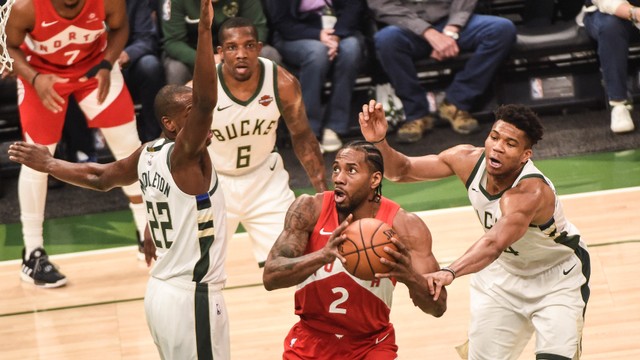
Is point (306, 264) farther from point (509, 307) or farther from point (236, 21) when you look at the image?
point (236, 21)

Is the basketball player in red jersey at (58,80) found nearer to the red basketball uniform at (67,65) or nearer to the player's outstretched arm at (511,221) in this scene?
the red basketball uniform at (67,65)

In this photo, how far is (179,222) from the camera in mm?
5199

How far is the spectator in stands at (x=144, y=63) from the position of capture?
9398 mm

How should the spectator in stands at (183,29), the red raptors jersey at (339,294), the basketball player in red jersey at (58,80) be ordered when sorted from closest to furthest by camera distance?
the red raptors jersey at (339,294) → the basketball player in red jersey at (58,80) → the spectator in stands at (183,29)

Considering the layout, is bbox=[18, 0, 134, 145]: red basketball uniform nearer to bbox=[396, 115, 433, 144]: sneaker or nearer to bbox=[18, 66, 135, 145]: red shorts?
bbox=[18, 66, 135, 145]: red shorts

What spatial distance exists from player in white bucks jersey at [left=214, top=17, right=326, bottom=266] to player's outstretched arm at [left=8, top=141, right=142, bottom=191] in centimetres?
139

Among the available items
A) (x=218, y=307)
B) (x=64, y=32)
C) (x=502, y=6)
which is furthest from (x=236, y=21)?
(x=502, y=6)

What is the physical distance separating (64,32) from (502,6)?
462cm

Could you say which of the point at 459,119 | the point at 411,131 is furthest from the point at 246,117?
the point at 459,119

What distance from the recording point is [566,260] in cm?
568

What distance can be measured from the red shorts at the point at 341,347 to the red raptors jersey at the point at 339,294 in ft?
0.12

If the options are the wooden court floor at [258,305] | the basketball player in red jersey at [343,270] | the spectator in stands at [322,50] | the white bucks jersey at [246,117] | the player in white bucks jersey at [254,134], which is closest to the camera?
the basketball player in red jersey at [343,270]

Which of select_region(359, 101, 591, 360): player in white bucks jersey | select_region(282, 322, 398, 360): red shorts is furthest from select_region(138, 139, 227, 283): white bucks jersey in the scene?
select_region(359, 101, 591, 360): player in white bucks jersey

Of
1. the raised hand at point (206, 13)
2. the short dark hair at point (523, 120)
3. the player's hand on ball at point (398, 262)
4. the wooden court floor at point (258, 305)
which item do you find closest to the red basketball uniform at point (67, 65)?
the wooden court floor at point (258, 305)
